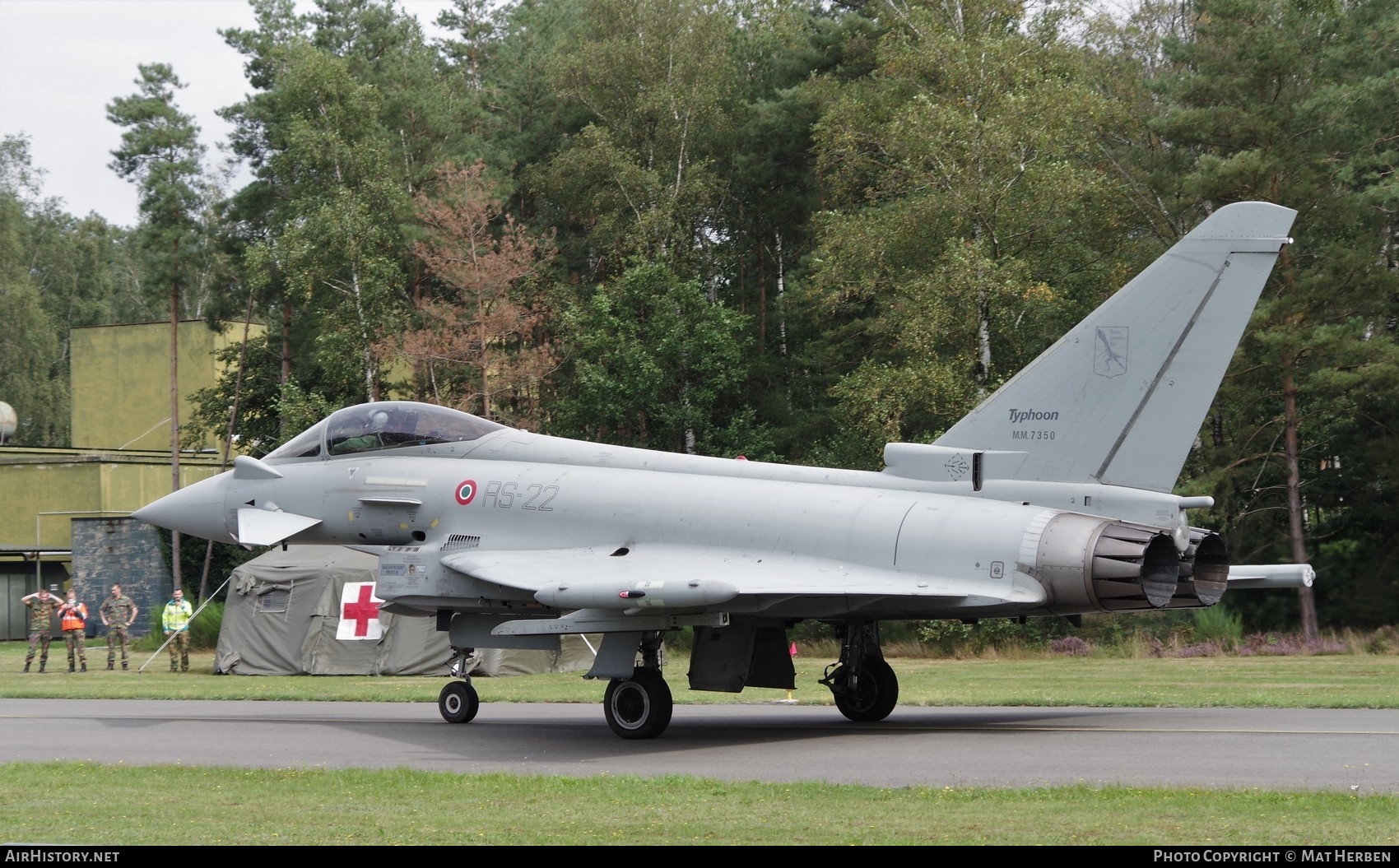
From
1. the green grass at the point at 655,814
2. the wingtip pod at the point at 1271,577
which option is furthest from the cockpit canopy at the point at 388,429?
the wingtip pod at the point at 1271,577

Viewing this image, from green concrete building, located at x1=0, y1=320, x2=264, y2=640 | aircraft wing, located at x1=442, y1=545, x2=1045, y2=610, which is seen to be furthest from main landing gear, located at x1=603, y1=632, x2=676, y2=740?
green concrete building, located at x1=0, y1=320, x2=264, y2=640

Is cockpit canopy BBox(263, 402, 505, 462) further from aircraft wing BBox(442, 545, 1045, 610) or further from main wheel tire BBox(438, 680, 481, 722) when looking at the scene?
main wheel tire BBox(438, 680, 481, 722)

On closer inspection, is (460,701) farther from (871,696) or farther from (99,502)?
(99,502)

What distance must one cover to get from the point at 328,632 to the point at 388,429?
1131cm

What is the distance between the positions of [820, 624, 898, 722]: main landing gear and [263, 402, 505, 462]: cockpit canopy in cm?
510

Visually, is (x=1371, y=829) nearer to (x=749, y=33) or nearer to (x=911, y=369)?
(x=911, y=369)

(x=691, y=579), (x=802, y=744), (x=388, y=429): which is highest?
(x=388, y=429)

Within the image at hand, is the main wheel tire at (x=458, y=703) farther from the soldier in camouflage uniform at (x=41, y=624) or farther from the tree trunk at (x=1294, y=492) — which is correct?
the tree trunk at (x=1294, y=492)

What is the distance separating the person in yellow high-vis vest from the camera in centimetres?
2942

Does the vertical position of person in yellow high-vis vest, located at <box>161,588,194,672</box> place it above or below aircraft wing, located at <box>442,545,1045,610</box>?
below

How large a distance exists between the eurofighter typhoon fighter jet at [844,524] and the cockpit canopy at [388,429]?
64 mm

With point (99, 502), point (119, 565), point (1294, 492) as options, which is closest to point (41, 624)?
point (119, 565)

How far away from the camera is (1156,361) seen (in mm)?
13555

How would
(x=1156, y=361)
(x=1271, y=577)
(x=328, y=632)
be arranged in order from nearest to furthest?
(x=1156, y=361) → (x=1271, y=577) → (x=328, y=632)
